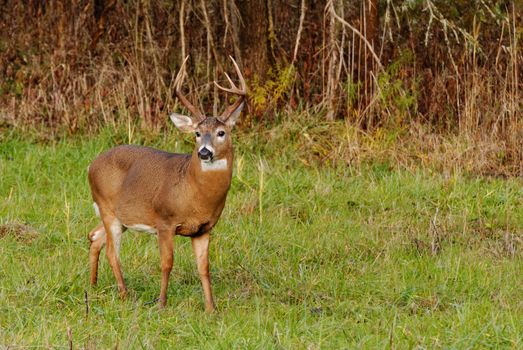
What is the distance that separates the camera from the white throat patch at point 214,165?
589cm

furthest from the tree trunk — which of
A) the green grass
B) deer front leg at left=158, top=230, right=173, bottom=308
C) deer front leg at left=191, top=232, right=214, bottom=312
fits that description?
deer front leg at left=158, top=230, right=173, bottom=308

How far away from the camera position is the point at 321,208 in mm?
8227

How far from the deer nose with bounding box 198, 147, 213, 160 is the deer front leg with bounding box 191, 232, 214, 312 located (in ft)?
1.86

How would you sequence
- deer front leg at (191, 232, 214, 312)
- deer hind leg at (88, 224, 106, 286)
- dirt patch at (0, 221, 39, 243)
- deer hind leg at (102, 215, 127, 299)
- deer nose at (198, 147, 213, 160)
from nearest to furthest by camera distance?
deer nose at (198, 147, 213, 160) < deer front leg at (191, 232, 214, 312) < deer hind leg at (102, 215, 127, 299) < deer hind leg at (88, 224, 106, 286) < dirt patch at (0, 221, 39, 243)

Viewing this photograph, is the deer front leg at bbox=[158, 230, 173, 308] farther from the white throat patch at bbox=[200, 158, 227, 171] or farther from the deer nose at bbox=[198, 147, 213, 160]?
the deer nose at bbox=[198, 147, 213, 160]

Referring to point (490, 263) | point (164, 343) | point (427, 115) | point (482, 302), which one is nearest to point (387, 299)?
point (482, 302)

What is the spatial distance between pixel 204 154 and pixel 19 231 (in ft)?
7.42

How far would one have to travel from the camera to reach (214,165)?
5.91 metres

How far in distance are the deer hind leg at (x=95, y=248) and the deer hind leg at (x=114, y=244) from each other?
0.12 m

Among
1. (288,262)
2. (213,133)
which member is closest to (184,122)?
(213,133)

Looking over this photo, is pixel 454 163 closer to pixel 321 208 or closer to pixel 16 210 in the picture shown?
pixel 321 208

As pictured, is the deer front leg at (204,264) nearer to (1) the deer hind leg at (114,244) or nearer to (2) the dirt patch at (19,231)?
(1) the deer hind leg at (114,244)

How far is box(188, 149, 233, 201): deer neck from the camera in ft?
19.3

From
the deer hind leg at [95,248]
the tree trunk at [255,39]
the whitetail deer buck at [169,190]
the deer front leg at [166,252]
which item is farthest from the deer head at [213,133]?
the tree trunk at [255,39]
